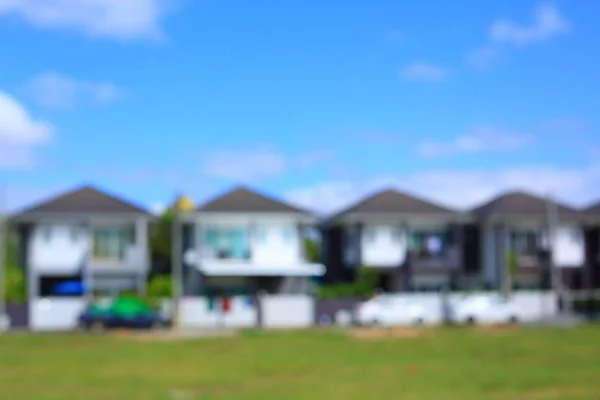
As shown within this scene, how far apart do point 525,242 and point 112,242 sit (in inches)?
948

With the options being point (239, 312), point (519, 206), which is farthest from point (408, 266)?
point (239, 312)

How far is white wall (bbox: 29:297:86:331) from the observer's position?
41509 millimetres

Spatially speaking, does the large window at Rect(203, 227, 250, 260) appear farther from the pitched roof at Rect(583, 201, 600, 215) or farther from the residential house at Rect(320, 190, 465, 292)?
the pitched roof at Rect(583, 201, 600, 215)

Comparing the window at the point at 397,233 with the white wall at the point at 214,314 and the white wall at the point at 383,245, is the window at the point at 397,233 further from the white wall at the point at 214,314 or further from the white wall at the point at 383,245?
the white wall at the point at 214,314

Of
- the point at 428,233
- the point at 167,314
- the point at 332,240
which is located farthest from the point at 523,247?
the point at 167,314

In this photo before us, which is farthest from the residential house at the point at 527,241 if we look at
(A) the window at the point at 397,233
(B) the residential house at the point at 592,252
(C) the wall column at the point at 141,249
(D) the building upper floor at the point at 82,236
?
(D) the building upper floor at the point at 82,236

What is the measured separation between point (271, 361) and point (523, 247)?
34.4 m

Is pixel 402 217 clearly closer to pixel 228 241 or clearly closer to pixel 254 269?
pixel 254 269

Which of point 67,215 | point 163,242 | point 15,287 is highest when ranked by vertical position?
point 67,215

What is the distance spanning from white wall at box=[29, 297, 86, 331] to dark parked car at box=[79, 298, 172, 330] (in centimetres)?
220

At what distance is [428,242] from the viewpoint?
52.3m

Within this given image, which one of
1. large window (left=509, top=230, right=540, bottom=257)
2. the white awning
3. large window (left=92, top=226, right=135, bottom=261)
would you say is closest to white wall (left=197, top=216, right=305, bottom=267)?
the white awning

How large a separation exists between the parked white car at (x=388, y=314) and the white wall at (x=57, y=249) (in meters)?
16.1

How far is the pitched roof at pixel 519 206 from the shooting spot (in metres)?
53.8
